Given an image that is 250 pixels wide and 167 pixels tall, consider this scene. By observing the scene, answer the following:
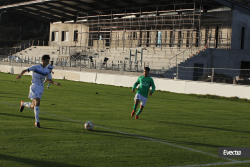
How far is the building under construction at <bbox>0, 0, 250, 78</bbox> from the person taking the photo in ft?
126

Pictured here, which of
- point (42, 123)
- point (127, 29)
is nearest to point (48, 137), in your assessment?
point (42, 123)

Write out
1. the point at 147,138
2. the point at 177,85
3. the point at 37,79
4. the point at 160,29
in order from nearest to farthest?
1. the point at 147,138
2. the point at 37,79
3. the point at 177,85
4. the point at 160,29

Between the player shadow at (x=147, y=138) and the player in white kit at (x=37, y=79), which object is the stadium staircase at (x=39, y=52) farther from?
the player shadow at (x=147, y=138)

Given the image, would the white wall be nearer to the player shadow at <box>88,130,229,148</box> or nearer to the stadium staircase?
the player shadow at <box>88,130,229,148</box>

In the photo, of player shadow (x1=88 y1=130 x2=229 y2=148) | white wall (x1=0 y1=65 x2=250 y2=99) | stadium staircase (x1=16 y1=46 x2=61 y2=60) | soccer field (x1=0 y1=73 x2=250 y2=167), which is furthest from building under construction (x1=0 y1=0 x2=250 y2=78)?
player shadow (x1=88 y1=130 x2=229 y2=148)

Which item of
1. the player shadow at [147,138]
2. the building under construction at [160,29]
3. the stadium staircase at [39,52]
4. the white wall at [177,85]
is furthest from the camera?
the stadium staircase at [39,52]

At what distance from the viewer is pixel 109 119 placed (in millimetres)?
10914

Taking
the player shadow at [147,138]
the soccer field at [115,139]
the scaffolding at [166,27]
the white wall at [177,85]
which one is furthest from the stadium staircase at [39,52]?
the player shadow at [147,138]

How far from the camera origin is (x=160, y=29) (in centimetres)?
4709

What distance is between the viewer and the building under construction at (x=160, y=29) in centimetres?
3834

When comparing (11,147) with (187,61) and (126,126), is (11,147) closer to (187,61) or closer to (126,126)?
(126,126)

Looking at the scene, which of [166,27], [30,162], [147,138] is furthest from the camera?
[166,27]

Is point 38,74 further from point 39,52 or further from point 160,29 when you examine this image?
point 39,52

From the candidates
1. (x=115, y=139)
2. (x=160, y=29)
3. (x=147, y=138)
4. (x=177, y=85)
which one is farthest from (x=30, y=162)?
(x=160, y=29)
